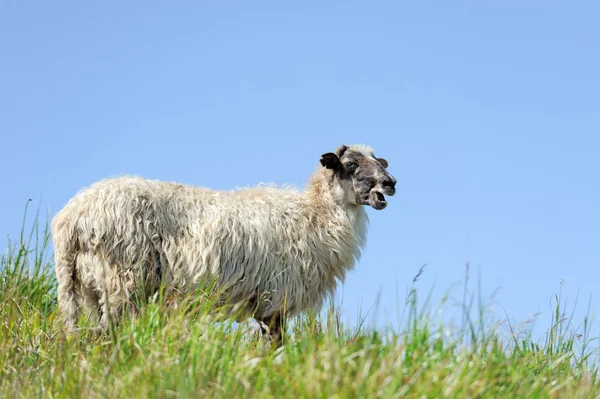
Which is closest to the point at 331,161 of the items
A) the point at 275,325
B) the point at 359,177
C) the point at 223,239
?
the point at 359,177

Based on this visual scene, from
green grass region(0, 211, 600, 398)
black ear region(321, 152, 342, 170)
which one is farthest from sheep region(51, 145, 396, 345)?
green grass region(0, 211, 600, 398)

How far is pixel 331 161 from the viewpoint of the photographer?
883 centimetres

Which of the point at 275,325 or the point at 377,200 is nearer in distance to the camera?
the point at 275,325

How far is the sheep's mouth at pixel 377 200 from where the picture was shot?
28.0 ft

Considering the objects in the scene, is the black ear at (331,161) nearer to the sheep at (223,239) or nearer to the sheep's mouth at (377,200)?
the sheep at (223,239)

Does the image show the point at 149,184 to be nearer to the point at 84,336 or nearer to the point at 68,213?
the point at 68,213

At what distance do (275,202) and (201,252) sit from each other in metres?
1.22

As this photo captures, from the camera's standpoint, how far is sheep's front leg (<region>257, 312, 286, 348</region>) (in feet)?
25.3

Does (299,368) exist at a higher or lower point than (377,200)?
lower

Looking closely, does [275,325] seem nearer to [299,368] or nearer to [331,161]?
[331,161]

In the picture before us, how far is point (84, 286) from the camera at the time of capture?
7.62m

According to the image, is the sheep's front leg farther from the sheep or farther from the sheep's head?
the sheep's head

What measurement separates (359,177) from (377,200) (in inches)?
13.3

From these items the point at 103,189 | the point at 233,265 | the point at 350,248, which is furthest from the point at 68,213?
the point at 350,248
